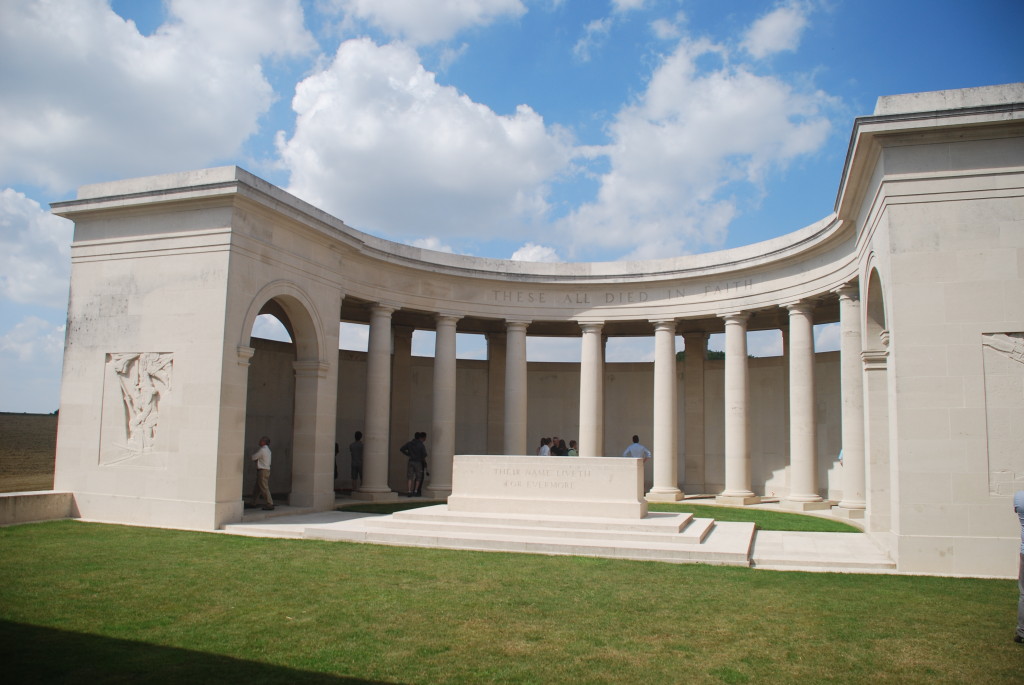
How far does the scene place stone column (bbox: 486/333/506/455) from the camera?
142 ft

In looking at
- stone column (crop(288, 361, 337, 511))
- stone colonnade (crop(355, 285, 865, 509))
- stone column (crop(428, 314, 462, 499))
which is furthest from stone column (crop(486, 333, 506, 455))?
stone column (crop(288, 361, 337, 511))

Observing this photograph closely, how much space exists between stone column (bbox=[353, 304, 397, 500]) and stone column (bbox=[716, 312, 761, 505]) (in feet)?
51.7

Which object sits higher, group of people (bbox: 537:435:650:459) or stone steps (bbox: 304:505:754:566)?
group of people (bbox: 537:435:650:459)

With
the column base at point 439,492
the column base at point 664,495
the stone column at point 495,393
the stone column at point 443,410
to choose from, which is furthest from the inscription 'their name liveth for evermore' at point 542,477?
the stone column at point 495,393

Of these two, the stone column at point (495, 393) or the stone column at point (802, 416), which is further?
the stone column at point (495, 393)

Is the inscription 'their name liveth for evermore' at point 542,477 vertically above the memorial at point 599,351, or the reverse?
the memorial at point 599,351

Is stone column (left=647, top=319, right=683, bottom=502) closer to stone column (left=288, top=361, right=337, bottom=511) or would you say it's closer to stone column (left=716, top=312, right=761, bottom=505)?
stone column (left=716, top=312, right=761, bottom=505)

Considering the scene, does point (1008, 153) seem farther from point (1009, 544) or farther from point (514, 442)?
point (514, 442)

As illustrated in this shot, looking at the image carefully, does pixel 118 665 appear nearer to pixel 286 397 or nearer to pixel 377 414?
pixel 377 414

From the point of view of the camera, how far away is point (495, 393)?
44.0 metres

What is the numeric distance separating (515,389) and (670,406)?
25.5ft

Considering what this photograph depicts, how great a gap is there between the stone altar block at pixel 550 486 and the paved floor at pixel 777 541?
10.4 ft

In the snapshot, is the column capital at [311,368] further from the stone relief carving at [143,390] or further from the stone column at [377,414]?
the stone relief carving at [143,390]

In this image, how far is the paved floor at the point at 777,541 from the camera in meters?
18.4
